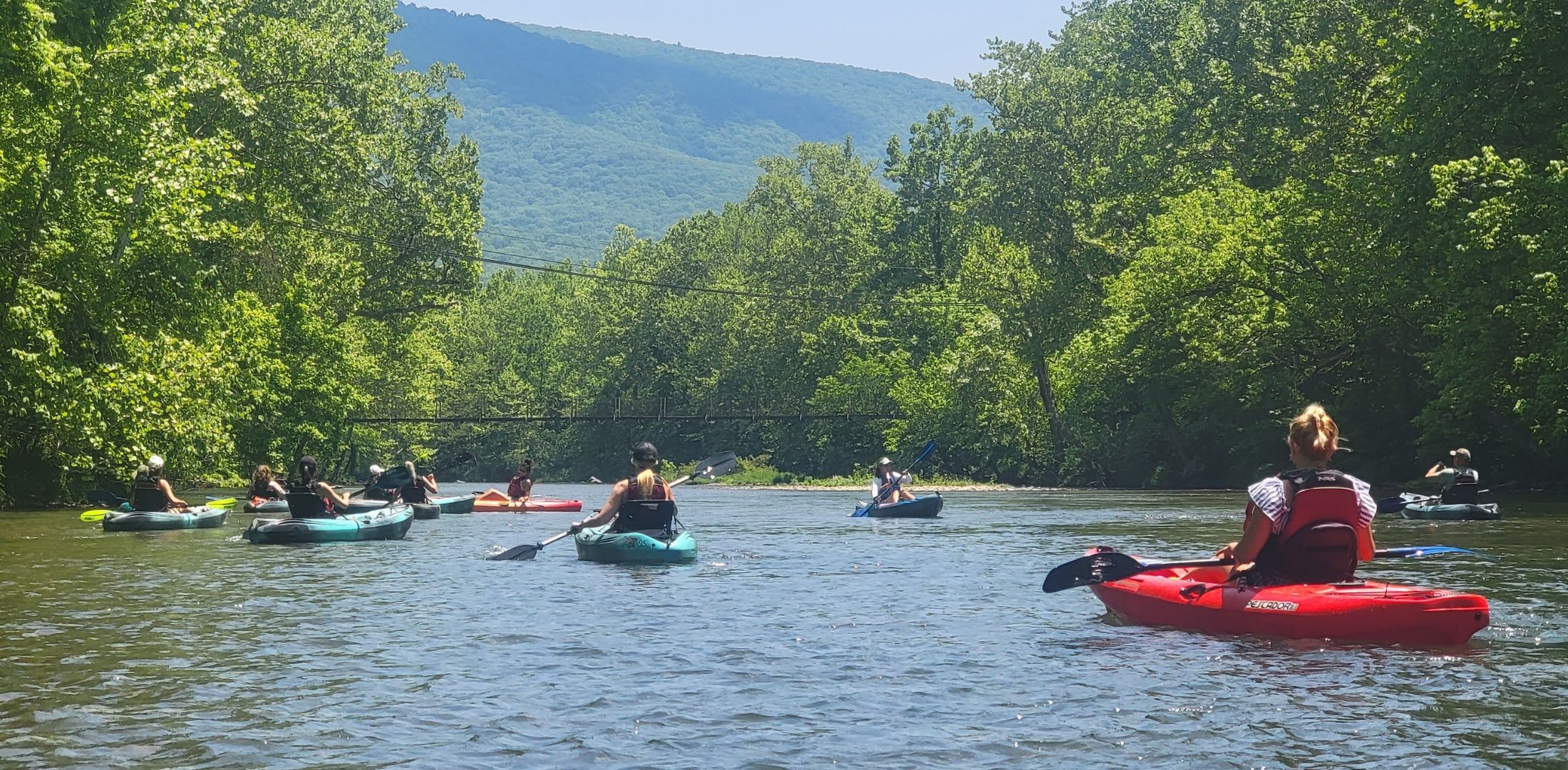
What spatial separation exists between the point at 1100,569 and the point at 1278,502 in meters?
2.64

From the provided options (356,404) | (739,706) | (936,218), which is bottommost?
(739,706)

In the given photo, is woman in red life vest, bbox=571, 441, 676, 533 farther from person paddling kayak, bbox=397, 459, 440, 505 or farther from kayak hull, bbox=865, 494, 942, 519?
person paddling kayak, bbox=397, 459, 440, 505

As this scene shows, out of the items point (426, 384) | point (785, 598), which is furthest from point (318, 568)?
point (426, 384)

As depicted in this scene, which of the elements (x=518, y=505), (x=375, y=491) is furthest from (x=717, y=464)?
(x=518, y=505)

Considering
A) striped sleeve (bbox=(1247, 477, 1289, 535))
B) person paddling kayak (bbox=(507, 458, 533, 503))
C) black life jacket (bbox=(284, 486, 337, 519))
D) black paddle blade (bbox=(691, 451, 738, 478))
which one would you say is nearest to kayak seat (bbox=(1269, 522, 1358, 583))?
striped sleeve (bbox=(1247, 477, 1289, 535))

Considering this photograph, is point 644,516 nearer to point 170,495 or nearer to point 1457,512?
point 170,495

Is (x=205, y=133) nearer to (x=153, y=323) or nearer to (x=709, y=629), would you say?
(x=153, y=323)

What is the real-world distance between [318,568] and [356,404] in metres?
36.2

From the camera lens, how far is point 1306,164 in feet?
163

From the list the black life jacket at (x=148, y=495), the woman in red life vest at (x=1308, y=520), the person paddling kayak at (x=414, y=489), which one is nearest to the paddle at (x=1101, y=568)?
the woman in red life vest at (x=1308, y=520)

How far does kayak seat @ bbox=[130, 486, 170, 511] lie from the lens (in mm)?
28016

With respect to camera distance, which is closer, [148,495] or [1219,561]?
[1219,561]

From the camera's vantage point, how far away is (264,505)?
105 feet

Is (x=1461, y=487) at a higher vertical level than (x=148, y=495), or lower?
higher
